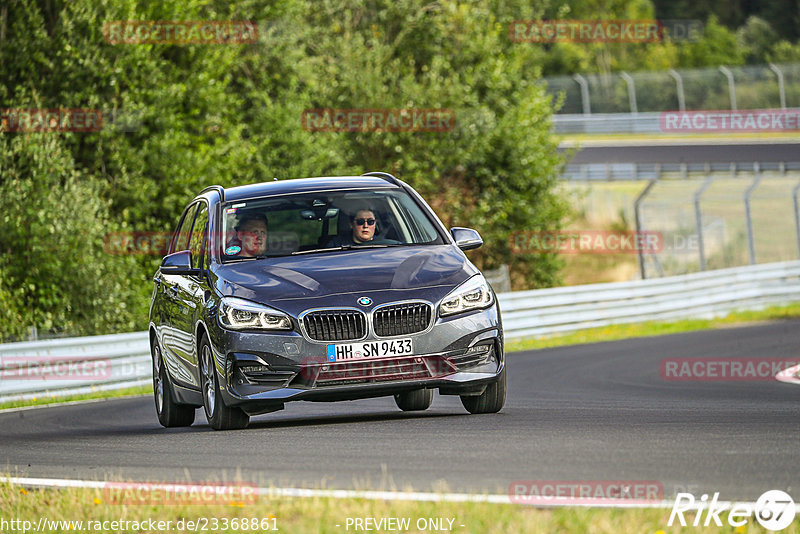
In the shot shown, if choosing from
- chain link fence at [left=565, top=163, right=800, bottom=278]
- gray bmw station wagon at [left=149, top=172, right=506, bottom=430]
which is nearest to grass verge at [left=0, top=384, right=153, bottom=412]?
gray bmw station wagon at [left=149, top=172, right=506, bottom=430]

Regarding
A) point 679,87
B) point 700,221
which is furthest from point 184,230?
point 679,87

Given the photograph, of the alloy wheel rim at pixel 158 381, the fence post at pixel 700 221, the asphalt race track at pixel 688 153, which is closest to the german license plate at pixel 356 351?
the alloy wheel rim at pixel 158 381

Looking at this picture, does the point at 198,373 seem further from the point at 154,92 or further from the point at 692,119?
the point at 692,119

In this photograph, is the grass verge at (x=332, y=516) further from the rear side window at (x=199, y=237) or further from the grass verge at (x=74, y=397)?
the grass verge at (x=74, y=397)

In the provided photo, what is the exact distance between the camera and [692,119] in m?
57.2

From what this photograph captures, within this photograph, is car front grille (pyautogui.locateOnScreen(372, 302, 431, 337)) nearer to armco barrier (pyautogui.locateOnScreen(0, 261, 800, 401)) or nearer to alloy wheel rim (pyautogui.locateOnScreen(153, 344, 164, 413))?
alloy wheel rim (pyautogui.locateOnScreen(153, 344, 164, 413))

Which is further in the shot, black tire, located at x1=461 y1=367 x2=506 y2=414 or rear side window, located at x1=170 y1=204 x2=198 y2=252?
rear side window, located at x1=170 y1=204 x2=198 y2=252

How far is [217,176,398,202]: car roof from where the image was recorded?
9953 millimetres

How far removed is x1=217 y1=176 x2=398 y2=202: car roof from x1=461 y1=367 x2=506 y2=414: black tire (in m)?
1.84

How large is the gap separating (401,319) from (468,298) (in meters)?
0.53

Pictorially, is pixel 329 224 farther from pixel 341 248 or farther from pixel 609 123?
pixel 609 123

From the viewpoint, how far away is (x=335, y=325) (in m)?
8.50

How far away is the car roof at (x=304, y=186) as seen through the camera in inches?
392

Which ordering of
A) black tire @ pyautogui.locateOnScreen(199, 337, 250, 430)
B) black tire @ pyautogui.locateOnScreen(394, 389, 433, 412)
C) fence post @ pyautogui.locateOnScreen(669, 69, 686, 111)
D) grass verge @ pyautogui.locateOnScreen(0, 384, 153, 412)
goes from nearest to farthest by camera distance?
black tire @ pyautogui.locateOnScreen(199, 337, 250, 430) → black tire @ pyautogui.locateOnScreen(394, 389, 433, 412) → grass verge @ pyautogui.locateOnScreen(0, 384, 153, 412) → fence post @ pyautogui.locateOnScreen(669, 69, 686, 111)
